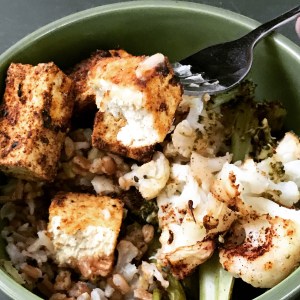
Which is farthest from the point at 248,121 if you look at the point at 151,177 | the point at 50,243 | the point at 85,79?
the point at 50,243

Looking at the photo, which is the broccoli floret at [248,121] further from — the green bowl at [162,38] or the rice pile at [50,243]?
the rice pile at [50,243]

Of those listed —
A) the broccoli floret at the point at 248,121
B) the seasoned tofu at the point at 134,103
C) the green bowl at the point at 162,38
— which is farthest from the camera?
the green bowl at the point at 162,38

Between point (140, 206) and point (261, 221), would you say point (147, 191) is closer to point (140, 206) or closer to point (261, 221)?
point (140, 206)

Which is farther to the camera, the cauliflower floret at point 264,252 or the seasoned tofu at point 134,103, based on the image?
the seasoned tofu at point 134,103

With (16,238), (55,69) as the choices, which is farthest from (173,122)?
(16,238)

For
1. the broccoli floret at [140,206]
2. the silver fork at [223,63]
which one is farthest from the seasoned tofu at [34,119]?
the silver fork at [223,63]

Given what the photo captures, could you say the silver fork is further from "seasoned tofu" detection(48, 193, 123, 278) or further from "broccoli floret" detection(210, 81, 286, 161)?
"seasoned tofu" detection(48, 193, 123, 278)
